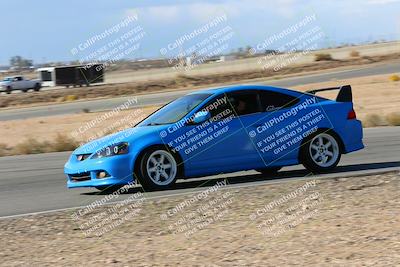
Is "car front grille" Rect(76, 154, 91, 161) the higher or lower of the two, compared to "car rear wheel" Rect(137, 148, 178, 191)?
higher

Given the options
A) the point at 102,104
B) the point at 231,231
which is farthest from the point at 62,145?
the point at 102,104

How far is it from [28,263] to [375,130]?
1528cm

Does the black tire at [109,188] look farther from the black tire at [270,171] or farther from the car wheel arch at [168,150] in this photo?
the black tire at [270,171]

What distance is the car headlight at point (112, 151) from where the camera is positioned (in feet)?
35.5

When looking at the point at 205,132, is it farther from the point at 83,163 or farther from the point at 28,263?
the point at 28,263

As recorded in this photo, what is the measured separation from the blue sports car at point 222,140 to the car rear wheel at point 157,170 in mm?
14

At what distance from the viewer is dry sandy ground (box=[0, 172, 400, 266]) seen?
21.7 ft

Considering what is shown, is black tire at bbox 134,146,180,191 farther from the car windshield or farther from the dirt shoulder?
the dirt shoulder

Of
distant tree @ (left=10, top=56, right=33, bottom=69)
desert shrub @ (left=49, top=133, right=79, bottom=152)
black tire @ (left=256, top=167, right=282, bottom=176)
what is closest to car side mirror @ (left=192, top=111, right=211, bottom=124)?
black tire @ (left=256, top=167, right=282, bottom=176)

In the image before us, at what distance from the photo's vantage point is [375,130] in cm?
2072

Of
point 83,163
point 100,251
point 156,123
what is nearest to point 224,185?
point 156,123

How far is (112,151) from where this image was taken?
1088 centimetres

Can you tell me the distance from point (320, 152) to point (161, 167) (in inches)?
104

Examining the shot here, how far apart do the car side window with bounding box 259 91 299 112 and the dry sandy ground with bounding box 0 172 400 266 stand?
1.76m
